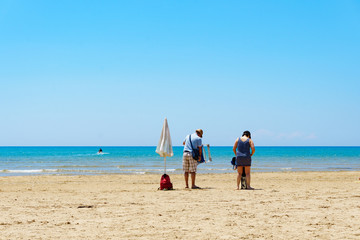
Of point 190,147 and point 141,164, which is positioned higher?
point 190,147

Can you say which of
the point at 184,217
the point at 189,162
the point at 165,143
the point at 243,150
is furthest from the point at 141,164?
the point at 184,217

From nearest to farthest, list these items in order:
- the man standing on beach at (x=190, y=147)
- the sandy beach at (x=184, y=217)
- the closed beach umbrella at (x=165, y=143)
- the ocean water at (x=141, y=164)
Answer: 1. the sandy beach at (x=184, y=217)
2. the man standing on beach at (x=190, y=147)
3. the closed beach umbrella at (x=165, y=143)
4. the ocean water at (x=141, y=164)

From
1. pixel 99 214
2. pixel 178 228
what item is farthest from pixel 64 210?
pixel 178 228

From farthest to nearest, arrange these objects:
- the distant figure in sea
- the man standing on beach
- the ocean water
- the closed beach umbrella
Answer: the ocean water < the closed beach umbrella < the man standing on beach < the distant figure in sea

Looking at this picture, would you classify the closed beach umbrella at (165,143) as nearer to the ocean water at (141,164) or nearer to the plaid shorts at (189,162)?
the plaid shorts at (189,162)

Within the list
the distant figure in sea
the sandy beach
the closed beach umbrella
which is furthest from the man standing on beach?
the sandy beach

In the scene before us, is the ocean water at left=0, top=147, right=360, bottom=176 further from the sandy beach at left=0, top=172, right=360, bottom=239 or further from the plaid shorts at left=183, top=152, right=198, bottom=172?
the sandy beach at left=0, top=172, right=360, bottom=239

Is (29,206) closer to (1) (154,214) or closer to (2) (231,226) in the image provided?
(1) (154,214)

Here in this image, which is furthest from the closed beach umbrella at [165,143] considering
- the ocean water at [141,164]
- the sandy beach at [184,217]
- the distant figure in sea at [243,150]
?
the ocean water at [141,164]

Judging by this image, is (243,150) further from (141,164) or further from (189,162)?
(141,164)

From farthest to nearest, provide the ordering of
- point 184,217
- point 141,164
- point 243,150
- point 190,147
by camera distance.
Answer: point 141,164 < point 190,147 < point 243,150 < point 184,217

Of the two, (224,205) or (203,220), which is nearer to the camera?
(203,220)

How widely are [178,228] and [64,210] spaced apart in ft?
8.80

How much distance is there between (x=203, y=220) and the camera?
6.09 meters
